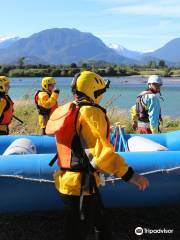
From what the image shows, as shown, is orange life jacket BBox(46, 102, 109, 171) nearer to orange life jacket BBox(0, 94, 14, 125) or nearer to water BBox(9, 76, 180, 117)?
orange life jacket BBox(0, 94, 14, 125)

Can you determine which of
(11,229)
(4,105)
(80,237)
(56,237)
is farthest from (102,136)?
(4,105)

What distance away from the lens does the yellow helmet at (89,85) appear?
3.05 metres

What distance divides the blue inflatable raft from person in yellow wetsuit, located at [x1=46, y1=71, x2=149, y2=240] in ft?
2.91

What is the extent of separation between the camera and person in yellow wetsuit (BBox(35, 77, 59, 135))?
6859mm

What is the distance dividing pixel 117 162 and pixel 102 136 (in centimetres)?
18

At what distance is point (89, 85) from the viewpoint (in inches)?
120

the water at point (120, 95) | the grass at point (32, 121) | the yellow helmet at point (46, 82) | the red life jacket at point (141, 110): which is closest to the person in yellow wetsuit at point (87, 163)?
the red life jacket at point (141, 110)

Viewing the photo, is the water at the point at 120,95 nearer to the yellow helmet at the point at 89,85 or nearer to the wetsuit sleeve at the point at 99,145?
the yellow helmet at the point at 89,85

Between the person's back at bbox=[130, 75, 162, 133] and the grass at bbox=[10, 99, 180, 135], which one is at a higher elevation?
the person's back at bbox=[130, 75, 162, 133]

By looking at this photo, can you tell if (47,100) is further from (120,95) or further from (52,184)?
(52,184)

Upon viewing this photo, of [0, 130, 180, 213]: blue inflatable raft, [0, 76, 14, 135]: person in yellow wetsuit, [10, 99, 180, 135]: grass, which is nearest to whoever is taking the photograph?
[0, 130, 180, 213]: blue inflatable raft

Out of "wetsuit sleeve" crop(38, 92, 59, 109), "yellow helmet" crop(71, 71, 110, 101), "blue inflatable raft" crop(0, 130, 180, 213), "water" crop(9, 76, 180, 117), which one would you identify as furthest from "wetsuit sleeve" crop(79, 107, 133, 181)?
"water" crop(9, 76, 180, 117)

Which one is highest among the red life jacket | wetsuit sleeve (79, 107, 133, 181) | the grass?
wetsuit sleeve (79, 107, 133, 181)

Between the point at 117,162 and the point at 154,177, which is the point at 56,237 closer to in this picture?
the point at 154,177
